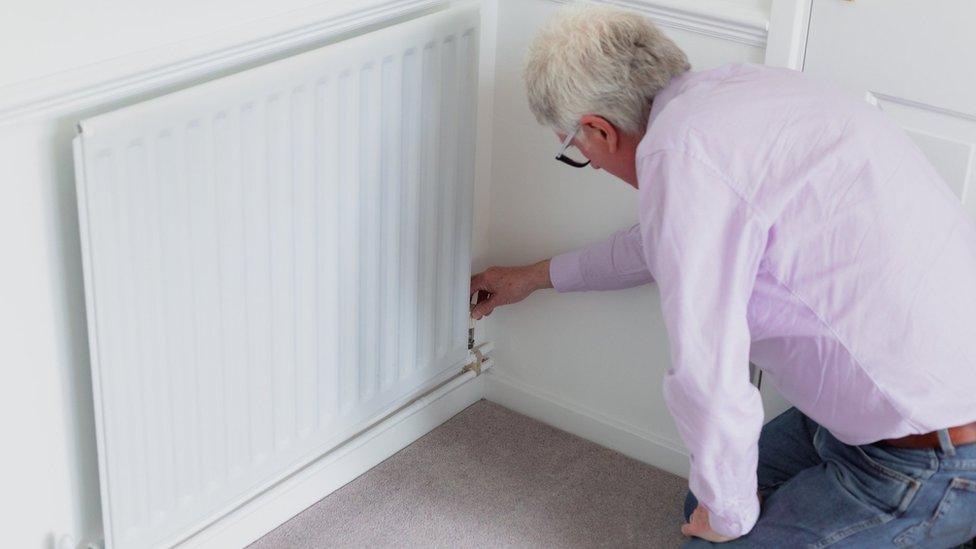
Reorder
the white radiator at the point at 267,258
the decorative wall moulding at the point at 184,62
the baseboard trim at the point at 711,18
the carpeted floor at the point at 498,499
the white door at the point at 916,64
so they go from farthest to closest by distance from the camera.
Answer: the carpeted floor at the point at 498,499 → the baseboard trim at the point at 711,18 → the white door at the point at 916,64 → the white radiator at the point at 267,258 → the decorative wall moulding at the point at 184,62

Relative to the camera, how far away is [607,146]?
1629mm

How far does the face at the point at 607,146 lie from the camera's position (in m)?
1.60

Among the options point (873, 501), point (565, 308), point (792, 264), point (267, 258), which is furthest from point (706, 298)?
point (565, 308)

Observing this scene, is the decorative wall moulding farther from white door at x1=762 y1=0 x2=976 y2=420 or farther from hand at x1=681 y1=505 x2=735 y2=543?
hand at x1=681 y1=505 x2=735 y2=543

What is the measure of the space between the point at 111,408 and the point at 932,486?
1.13 metres

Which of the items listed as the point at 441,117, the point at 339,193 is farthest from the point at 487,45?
the point at 339,193

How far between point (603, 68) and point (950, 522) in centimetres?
79

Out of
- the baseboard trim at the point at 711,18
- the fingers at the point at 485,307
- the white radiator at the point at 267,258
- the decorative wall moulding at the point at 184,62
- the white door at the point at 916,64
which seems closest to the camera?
the decorative wall moulding at the point at 184,62

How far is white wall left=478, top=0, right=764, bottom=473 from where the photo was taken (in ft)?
7.11

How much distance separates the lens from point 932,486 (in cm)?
159

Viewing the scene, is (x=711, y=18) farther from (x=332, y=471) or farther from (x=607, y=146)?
(x=332, y=471)

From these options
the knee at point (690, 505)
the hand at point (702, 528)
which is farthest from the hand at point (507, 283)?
the hand at point (702, 528)

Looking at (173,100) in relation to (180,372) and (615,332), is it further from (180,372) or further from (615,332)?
(615,332)

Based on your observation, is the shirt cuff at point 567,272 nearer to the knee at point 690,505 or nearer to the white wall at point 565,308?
the white wall at point 565,308
